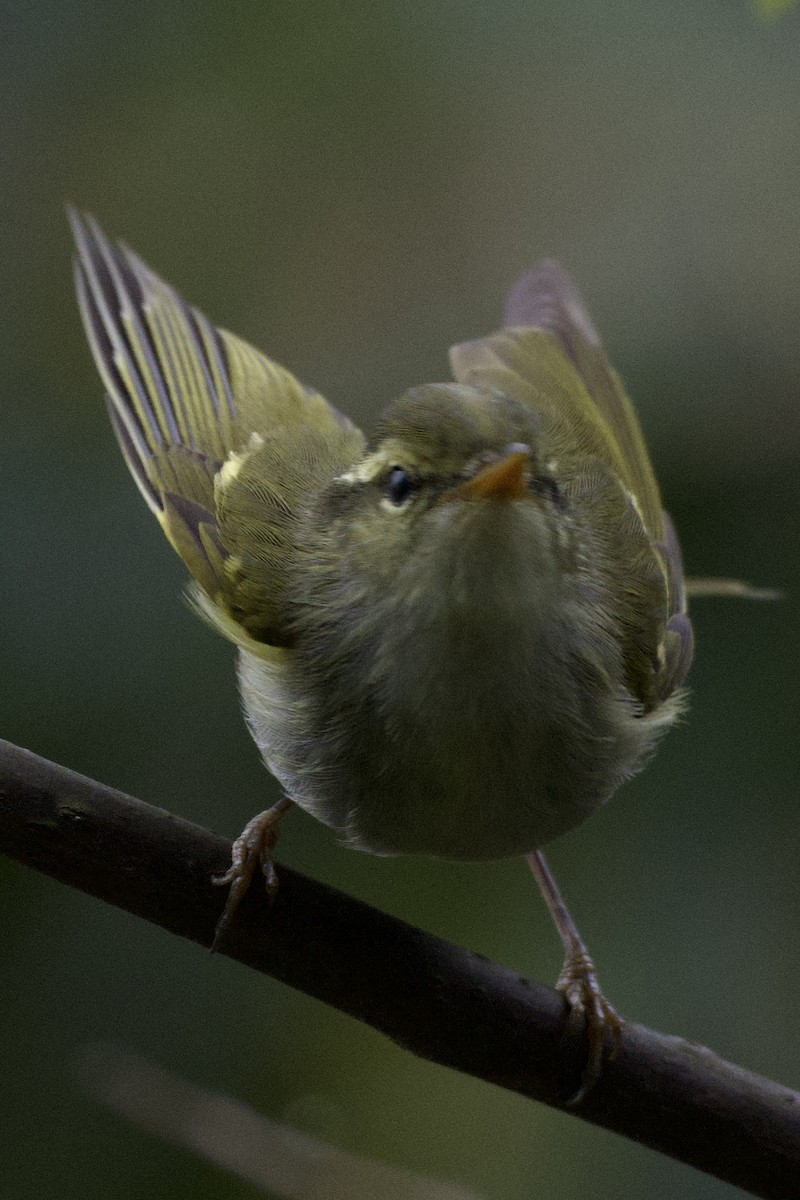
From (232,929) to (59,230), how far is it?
12.1ft

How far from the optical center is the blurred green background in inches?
170

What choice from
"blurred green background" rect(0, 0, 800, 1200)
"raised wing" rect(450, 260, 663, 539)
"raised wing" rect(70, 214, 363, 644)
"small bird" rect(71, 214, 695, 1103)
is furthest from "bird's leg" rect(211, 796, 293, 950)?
"raised wing" rect(450, 260, 663, 539)

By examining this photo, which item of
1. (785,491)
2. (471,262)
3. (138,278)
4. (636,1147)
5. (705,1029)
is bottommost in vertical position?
(636,1147)

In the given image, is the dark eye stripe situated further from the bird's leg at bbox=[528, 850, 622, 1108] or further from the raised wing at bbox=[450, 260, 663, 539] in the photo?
the bird's leg at bbox=[528, 850, 622, 1108]

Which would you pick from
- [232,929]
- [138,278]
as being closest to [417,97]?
[138,278]

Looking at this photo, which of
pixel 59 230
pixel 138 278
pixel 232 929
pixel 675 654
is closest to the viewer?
pixel 232 929

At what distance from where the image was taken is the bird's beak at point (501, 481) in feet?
8.16

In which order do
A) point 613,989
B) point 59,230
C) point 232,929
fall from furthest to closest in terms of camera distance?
point 59,230 → point 613,989 → point 232,929

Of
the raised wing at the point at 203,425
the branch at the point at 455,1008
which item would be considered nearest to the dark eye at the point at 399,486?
the raised wing at the point at 203,425

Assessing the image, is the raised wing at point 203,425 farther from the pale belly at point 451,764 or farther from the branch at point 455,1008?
the branch at point 455,1008

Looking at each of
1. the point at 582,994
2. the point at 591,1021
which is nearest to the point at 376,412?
the point at 582,994

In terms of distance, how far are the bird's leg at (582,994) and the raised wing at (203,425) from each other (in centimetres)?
122

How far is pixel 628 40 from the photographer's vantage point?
19.2 feet

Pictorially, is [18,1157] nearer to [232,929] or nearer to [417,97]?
[232,929]
